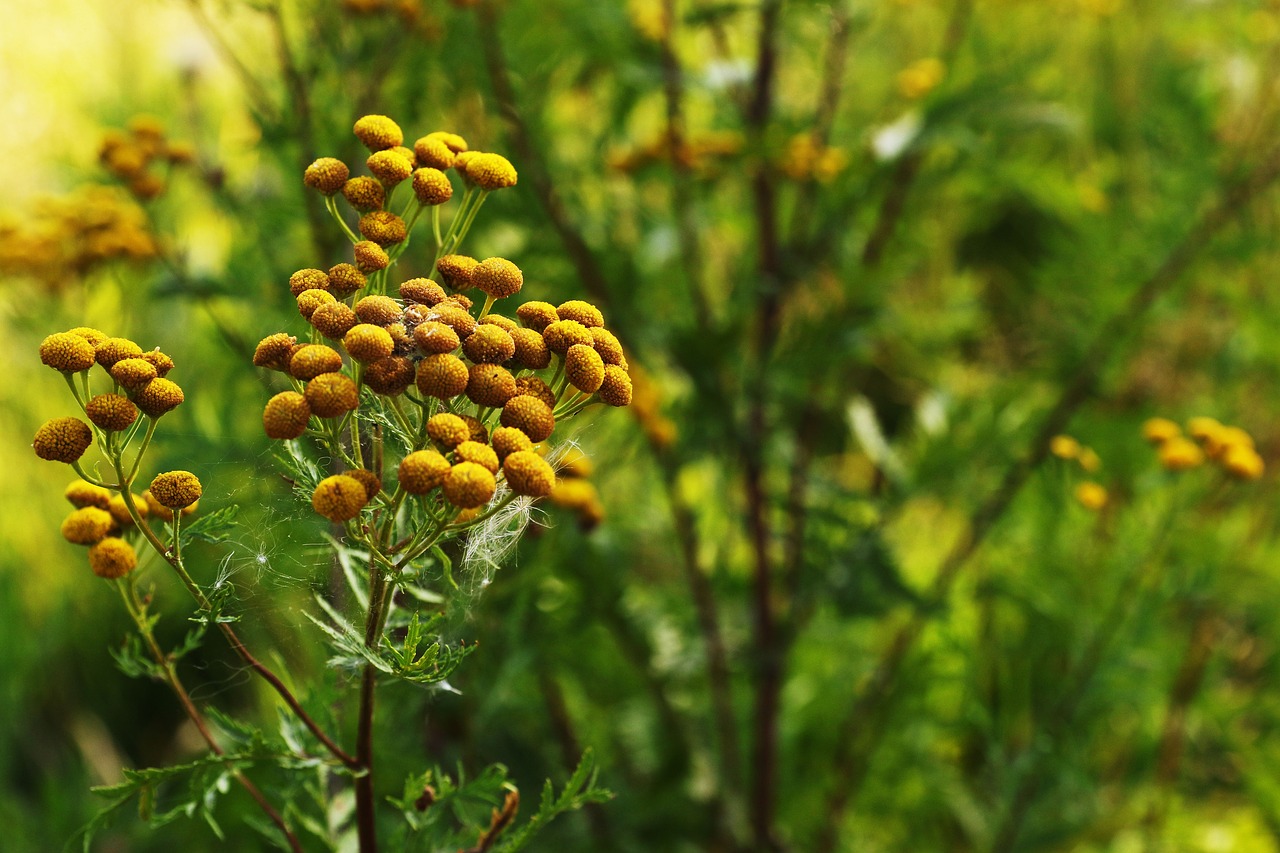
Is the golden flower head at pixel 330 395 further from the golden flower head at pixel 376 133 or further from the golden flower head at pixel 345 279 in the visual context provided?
the golden flower head at pixel 376 133

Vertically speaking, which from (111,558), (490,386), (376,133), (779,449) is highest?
(376,133)

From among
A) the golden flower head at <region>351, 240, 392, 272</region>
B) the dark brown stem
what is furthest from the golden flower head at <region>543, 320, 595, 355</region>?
the dark brown stem

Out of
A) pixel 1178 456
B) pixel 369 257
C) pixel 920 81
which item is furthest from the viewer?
pixel 920 81

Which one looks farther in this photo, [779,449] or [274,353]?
[779,449]

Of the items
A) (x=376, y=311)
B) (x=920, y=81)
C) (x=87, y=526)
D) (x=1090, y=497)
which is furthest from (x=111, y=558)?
(x=920, y=81)

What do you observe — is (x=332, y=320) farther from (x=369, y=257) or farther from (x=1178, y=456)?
(x=1178, y=456)

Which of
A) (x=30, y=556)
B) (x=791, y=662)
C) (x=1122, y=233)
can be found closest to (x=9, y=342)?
(x=30, y=556)
